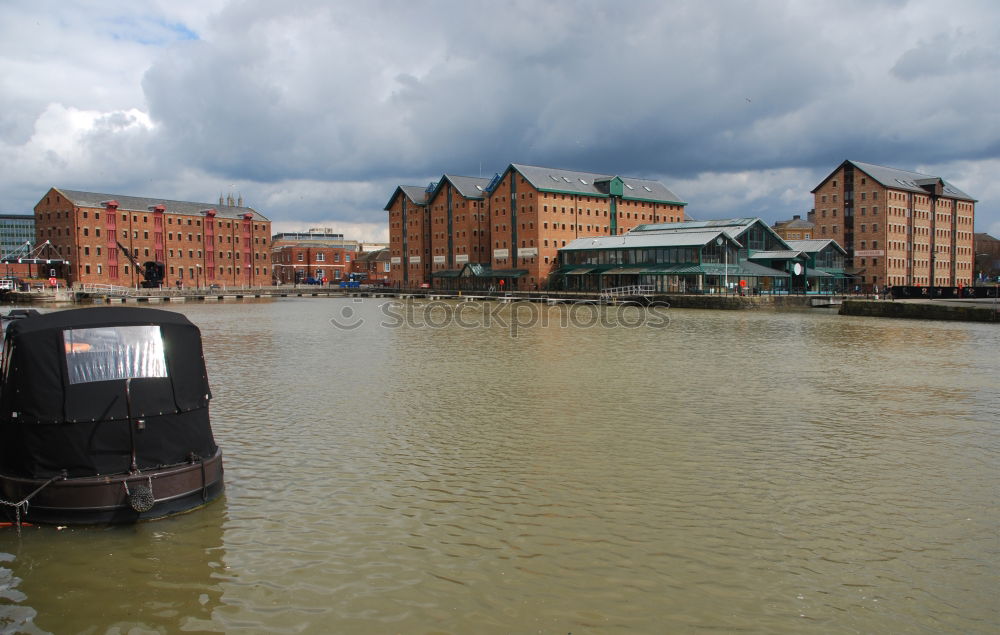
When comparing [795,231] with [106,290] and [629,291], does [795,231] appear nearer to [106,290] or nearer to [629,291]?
[629,291]

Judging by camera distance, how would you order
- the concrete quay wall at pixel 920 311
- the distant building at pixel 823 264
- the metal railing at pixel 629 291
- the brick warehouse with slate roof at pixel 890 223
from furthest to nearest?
the brick warehouse with slate roof at pixel 890 223
the distant building at pixel 823 264
the metal railing at pixel 629 291
the concrete quay wall at pixel 920 311

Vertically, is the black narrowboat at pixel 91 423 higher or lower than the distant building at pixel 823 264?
lower

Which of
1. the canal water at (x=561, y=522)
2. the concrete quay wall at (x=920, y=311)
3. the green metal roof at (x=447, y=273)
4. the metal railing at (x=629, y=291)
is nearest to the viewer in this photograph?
the canal water at (x=561, y=522)

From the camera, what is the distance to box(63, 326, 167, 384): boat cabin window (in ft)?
32.9

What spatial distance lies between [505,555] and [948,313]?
183 feet

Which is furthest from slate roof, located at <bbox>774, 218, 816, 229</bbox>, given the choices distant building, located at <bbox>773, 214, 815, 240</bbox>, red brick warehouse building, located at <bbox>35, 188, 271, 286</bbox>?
red brick warehouse building, located at <bbox>35, 188, 271, 286</bbox>

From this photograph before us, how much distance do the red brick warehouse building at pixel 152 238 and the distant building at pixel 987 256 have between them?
14193 centimetres

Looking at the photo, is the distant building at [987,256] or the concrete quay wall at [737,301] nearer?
the concrete quay wall at [737,301]

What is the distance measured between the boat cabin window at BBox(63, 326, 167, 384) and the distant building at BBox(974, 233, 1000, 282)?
168m

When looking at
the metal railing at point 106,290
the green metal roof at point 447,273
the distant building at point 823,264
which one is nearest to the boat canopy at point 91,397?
the distant building at point 823,264

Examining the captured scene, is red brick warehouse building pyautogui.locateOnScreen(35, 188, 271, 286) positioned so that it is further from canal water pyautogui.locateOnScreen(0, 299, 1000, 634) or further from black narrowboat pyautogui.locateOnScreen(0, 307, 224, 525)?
black narrowboat pyautogui.locateOnScreen(0, 307, 224, 525)

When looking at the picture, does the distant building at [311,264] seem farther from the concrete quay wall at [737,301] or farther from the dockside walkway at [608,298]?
the concrete quay wall at [737,301]

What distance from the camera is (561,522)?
35.0ft

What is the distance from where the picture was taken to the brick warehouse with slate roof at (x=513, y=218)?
10388cm
